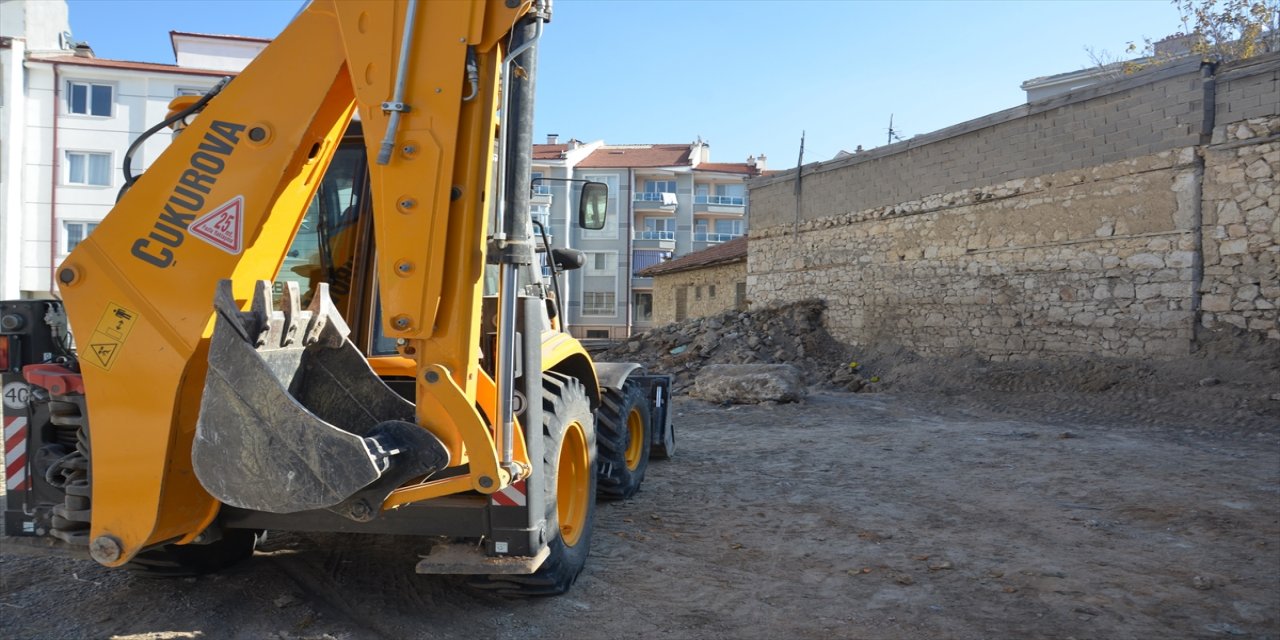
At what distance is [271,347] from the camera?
2.94m

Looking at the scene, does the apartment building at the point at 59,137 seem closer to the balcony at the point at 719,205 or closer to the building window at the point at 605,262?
the building window at the point at 605,262

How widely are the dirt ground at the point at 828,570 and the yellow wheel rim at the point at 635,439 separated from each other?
39 cm

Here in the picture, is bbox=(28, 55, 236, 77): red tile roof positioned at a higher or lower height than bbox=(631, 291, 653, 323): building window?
higher

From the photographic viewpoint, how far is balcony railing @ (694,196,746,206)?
5116 centimetres

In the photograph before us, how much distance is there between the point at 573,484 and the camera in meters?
4.70

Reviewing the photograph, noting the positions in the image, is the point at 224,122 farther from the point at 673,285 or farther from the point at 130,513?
the point at 673,285

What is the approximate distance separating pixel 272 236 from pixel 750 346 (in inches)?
573

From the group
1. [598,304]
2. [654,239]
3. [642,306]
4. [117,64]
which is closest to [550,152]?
[654,239]

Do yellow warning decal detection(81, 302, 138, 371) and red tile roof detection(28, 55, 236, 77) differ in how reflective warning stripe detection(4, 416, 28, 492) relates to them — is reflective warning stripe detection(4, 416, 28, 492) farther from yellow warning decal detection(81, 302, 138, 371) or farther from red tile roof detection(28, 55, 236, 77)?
red tile roof detection(28, 55, 236, 77)

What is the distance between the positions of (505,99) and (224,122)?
1.09 meters

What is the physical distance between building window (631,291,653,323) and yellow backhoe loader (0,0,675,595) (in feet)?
152

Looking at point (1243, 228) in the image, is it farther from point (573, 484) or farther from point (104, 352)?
point (104, 352)

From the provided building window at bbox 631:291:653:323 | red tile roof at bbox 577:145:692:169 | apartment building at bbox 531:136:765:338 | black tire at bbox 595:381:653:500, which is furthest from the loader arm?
red tile roof at bbox 577:145:692:169

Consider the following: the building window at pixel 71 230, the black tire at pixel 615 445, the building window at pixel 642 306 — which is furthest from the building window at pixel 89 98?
the black tire at pixel 615 445
